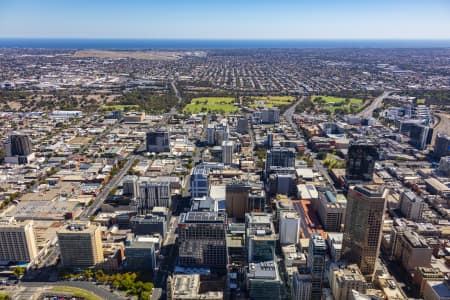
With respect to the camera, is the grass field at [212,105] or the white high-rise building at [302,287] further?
the grass field at [212,105]

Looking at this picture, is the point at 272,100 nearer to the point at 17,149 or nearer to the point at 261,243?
the point at 17,149

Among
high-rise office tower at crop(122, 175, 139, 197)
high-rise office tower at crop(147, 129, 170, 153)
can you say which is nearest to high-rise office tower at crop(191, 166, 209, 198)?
high-rise office tower at crop(122, 175, 139, 197)

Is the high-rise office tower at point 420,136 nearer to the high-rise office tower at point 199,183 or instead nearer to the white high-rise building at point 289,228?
the white high-rise building at point 289,228

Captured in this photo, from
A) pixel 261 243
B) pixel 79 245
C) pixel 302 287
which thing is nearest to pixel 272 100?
pixel 261 243

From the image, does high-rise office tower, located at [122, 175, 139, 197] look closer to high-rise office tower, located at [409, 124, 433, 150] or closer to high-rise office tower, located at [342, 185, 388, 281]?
high-rise office tower, located at [342, 185, 388, 281]

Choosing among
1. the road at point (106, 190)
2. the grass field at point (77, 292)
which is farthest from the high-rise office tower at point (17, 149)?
the grass field at point (77, 292)

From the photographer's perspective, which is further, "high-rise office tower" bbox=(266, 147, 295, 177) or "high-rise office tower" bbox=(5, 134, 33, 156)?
"high-rise office tower" bbox=(5, 134, 33, 156)
